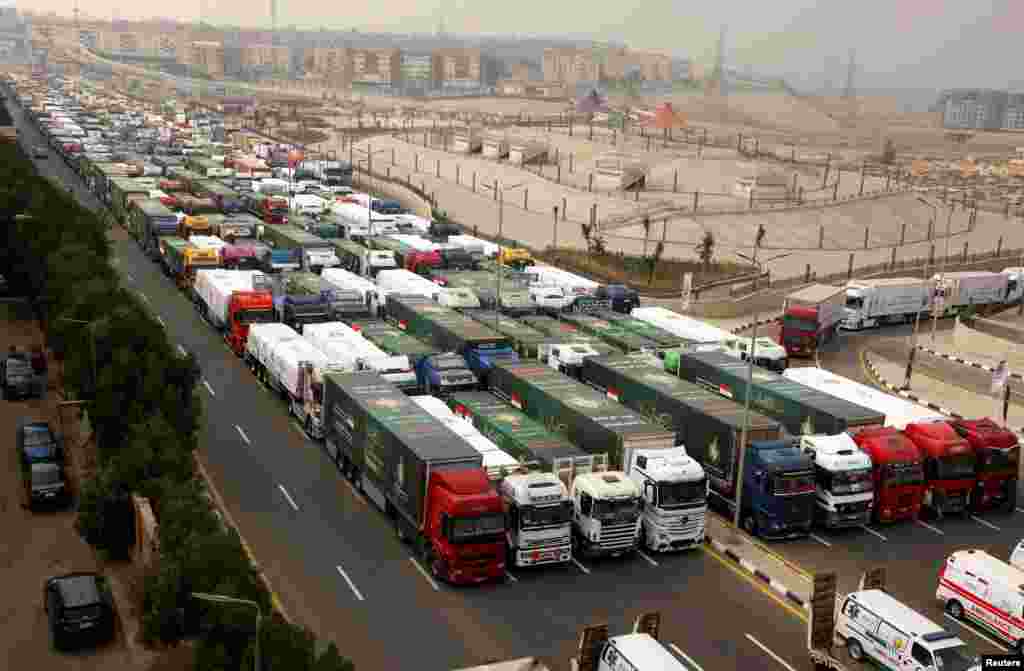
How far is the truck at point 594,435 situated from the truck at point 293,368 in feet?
20.1

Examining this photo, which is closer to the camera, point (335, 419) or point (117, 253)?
point (335, 419)

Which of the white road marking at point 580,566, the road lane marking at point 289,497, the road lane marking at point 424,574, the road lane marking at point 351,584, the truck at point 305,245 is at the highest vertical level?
the truck at point 305,245

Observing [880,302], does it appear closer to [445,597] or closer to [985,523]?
[985,523]

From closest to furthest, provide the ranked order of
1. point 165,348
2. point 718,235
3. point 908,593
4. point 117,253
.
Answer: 1. point 908,593
2. point 165,348
3. point 117,253
4. point 718,235

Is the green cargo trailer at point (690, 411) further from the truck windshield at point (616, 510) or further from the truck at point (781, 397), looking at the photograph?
the truck windshield at point (616, 510)

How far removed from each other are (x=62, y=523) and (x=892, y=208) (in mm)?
92128

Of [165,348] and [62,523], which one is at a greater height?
[165,348]

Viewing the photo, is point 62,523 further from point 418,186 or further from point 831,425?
point 418,186

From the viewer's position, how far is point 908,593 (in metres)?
26.5

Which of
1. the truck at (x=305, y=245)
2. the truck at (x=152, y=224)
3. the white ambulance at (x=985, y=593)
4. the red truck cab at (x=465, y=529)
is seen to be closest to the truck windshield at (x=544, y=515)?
the red truck cab at (x=465, y=529)

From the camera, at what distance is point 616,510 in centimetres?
2656

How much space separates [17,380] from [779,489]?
27.2 meters

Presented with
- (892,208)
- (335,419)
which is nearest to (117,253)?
(335,419)

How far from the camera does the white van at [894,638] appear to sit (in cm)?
2086
